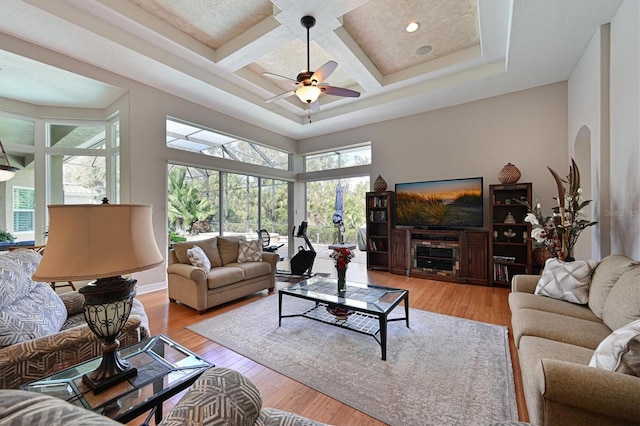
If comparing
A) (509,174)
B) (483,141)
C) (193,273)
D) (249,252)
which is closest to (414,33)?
(483,141)

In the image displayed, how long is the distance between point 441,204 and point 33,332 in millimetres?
5386

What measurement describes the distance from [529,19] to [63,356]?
15.9 ft

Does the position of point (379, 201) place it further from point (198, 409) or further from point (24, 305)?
point (198, 409)

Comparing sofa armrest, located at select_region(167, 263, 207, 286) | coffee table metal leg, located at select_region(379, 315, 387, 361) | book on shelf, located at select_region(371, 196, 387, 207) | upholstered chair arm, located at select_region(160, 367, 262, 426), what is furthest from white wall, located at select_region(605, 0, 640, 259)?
sofa armrest, located at select_region(167, 263, 207, 286)

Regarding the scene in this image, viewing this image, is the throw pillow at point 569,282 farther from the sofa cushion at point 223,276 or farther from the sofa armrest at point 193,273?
the sofa armrest at point 193,273

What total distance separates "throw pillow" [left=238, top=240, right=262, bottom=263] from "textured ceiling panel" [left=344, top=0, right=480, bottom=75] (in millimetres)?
3476

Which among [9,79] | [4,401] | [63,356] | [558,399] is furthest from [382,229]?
[9,79]

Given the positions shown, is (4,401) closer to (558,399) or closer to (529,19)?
(558,399)

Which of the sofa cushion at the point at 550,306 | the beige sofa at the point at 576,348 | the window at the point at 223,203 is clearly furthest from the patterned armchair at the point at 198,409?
the window at the point at 223,203

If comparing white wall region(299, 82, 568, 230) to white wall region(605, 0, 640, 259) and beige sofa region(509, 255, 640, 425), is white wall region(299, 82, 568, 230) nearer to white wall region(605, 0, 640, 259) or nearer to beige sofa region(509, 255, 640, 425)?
white wall region(605, 0, 640, 259)

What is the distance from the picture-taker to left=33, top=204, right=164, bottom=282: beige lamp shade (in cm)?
104

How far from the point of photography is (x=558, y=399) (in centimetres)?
109

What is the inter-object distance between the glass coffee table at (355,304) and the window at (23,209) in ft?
17.1

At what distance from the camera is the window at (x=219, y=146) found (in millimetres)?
4969
